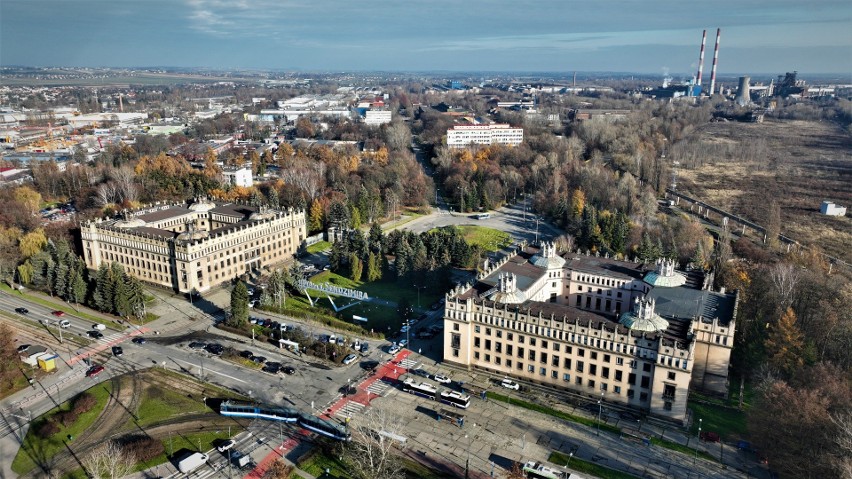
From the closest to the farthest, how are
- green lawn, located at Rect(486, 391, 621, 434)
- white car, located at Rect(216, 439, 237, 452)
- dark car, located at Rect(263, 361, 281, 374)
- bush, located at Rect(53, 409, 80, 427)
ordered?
1. white car, located at Rect(216, 439, 237, 452)
2. bush, located at Rect(53, 409, 80, 427)
3. green lawn, located at Rect(486, 391, 621, 434)
4. dark car, located at Rect(263, 361, 281, 374)

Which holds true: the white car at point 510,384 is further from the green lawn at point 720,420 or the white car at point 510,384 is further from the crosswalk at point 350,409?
the green lawn at point 720,420

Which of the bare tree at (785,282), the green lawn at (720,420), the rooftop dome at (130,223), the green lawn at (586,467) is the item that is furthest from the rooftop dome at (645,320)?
the rooftop dome at (130,223)

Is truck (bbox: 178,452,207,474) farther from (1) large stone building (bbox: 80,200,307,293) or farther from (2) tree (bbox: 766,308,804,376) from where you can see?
(2) tree (bbox: 766,308,804,376)

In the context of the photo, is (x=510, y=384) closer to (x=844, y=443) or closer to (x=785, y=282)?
(x=844, y=443)

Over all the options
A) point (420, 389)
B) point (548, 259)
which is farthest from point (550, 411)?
point (548, 259)

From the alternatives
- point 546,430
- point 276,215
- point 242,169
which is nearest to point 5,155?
point 242,169

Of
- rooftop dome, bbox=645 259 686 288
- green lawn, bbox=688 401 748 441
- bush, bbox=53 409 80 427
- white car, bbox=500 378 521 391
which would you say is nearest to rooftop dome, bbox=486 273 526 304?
white car, bbox=500 378 521 391
